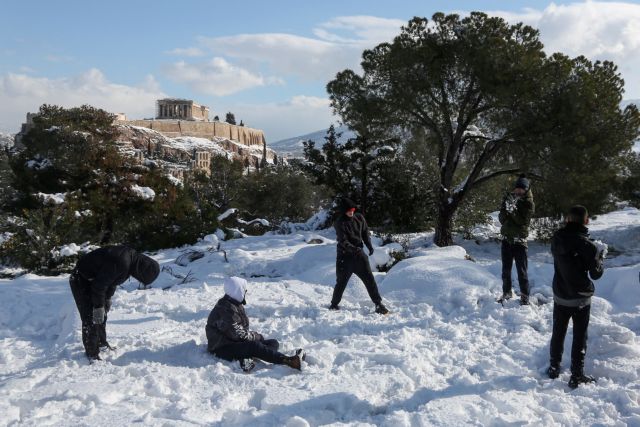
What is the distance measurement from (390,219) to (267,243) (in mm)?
6479

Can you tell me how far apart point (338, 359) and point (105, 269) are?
2.58 meters

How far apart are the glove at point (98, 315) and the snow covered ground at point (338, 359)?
39 cm

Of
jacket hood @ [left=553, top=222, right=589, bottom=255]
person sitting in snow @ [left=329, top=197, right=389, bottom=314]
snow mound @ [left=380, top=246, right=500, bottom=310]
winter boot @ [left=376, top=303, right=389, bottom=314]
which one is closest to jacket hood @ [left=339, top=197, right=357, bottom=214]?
person sitting in snow @ [left=329, top=197, right=389, bottom=314]

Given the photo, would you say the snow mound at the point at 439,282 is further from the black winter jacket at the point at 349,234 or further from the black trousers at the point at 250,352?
the black trousers at the point at 250,352

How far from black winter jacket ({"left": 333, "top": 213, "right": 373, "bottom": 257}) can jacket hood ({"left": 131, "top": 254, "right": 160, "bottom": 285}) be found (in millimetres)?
2600

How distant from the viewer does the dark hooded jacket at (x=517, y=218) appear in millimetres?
6902

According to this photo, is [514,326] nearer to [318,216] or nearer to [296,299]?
[296,299]

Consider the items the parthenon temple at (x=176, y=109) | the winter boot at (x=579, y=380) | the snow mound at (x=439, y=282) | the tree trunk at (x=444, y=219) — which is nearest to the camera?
the winter boot at (x=579, y=380)

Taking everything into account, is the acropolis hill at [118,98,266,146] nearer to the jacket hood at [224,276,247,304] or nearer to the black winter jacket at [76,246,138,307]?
the black winter jacket at [76,246,138,307]

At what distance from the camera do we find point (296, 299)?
7918 millimetres

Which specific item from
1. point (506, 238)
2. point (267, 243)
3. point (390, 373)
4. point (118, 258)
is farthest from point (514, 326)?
point (267, 243)

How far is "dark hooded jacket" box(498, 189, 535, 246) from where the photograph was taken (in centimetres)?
690

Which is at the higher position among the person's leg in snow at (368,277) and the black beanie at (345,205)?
the black beanie at (345,205)

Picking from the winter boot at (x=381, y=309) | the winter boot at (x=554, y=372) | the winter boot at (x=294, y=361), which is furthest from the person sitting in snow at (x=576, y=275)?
the winter boot at (x=381, y=309)
